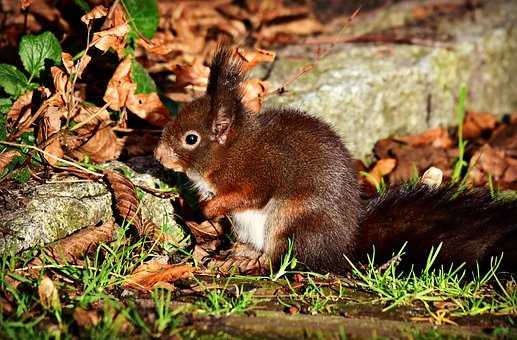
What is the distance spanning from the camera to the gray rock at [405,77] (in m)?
4.75

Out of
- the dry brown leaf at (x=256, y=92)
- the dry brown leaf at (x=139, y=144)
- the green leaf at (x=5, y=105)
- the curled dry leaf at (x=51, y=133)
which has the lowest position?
the dry brown leaf at (x=139, y=144)

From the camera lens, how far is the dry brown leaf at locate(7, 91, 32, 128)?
3789 mm

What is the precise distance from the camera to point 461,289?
10.1 ft

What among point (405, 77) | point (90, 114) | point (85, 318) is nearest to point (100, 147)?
point (90, 114)

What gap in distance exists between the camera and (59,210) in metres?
3.38

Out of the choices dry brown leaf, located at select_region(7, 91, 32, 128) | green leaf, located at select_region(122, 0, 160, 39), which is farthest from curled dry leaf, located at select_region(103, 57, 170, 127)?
dry brown leaf, located at select_region(7, 91, 32, 128)

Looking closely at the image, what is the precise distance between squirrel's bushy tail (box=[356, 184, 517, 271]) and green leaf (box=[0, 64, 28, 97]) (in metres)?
1.76

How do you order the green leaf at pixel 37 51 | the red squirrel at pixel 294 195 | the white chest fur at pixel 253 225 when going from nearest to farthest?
the red squirrel at pixel 294 195, the white chest fur at pixel 253 225, the green leaf at pixel 37 51

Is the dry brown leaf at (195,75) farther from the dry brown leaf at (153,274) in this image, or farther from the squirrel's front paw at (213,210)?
the dry brown leaf at (153,274)

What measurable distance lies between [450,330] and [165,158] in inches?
60.1

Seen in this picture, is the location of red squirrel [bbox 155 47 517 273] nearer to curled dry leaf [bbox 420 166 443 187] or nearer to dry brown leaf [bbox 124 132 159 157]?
curled dry leaf [bbox 420 166 443 187]

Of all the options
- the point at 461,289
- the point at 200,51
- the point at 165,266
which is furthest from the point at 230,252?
the point at 200,51

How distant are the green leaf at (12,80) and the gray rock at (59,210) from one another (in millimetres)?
538

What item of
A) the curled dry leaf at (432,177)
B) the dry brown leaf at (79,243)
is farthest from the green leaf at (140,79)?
the curled dry leaf at (432,177)
